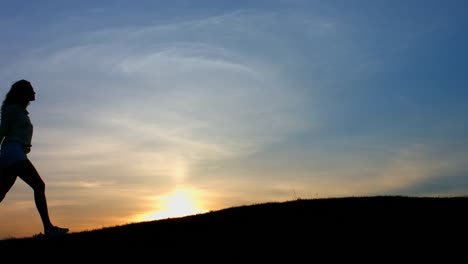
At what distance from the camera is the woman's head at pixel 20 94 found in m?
12.5

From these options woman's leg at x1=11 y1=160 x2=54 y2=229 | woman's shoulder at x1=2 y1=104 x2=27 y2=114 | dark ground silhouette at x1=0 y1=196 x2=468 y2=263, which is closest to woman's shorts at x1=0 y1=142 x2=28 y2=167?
woman's leg at x1=11 y1=160 x2=54 y2=229

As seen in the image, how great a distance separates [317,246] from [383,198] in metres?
6.98

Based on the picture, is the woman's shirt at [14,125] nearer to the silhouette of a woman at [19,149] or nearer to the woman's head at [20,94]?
the silhouette of a woman at [19,149]

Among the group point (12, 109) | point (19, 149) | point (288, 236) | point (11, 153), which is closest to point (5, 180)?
point (11, 153)

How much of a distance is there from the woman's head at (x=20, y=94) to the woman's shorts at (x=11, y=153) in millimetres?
1018

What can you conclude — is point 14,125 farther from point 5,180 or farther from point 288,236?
point 288,236

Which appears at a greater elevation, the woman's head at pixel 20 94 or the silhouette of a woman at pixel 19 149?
the woman's head at pixel 20 94

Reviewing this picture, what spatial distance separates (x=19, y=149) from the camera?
1219 centimetres

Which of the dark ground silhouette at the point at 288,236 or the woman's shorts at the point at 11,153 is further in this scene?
the woman's shorts at the point at 11,153

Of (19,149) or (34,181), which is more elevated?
(19,149)

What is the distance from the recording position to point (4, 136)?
1221cm

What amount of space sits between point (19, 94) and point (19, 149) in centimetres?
132

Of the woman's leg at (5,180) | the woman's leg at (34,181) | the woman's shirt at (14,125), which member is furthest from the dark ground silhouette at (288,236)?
the woman's shirt at (14,125)

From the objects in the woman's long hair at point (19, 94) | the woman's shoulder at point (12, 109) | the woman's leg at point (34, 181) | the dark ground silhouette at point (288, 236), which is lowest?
the dark ground silhouette at point (288, 236)
